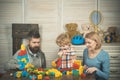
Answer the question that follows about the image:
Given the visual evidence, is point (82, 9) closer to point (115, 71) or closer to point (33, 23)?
point (33, 23)

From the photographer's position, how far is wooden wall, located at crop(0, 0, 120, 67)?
4.59 m

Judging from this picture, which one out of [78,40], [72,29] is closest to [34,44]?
[78,40]

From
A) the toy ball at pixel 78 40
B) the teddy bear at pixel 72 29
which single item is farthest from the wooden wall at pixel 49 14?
the toy ball at pixel 78 40

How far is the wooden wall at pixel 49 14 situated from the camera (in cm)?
459

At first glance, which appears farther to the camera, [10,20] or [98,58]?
[10,20]

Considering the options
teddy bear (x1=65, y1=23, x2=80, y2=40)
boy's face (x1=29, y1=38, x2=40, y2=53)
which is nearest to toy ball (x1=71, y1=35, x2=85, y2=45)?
teddy bear (x1=65, y1=23, x2=80, y2=40)

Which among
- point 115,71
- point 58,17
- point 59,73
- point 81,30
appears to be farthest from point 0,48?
point 59,73

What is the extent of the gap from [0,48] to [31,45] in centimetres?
163

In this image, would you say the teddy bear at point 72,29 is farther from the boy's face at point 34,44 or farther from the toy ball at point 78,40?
the boy's face at point 34,44

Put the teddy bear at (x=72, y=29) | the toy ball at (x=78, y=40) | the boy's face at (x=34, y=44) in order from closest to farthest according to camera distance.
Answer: the boy's face at (x=34, y=44), the toy ball at (x=78, y=40), the teddy bear at (x=72, y=29)

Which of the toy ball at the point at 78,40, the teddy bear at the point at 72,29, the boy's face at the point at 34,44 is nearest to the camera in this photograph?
the boy's face at the point at 34,44

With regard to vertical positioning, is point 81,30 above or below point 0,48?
above

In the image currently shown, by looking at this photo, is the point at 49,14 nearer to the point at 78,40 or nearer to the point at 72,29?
the point at 72,29

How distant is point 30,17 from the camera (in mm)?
4629
